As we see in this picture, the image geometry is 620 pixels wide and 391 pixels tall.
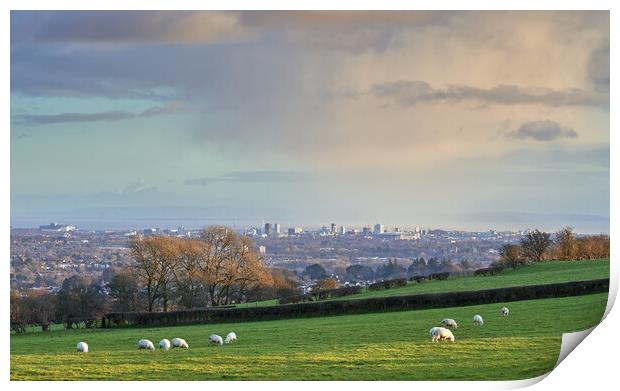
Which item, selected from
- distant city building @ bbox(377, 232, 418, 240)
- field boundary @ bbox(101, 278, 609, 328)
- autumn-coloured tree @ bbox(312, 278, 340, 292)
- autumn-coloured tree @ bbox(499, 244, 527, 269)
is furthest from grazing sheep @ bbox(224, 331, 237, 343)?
autumn-coloured tree @ bbox(499, 244, 527, 269)

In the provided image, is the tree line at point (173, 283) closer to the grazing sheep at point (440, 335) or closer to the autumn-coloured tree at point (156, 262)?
the autumn-coloured tree at point (156, 262)

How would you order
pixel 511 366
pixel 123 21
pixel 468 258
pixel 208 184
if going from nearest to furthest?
pixel 511 366, pixel 123 21, pixel 208 184, pixel 468 258

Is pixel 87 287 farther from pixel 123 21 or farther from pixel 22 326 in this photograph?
pixel 123 21

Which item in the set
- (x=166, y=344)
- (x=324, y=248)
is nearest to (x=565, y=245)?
(x=324, y=248)

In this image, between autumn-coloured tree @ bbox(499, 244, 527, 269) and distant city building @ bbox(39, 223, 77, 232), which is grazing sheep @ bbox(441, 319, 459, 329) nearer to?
autumn-coloured tree @ bbox(499, 244, 527, 269)

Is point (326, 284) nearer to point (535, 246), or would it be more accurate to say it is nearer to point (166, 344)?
point (535, 246)

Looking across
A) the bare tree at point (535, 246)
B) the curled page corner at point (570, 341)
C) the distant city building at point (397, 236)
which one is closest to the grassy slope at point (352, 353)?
the curled page corner at point (570, 341)
